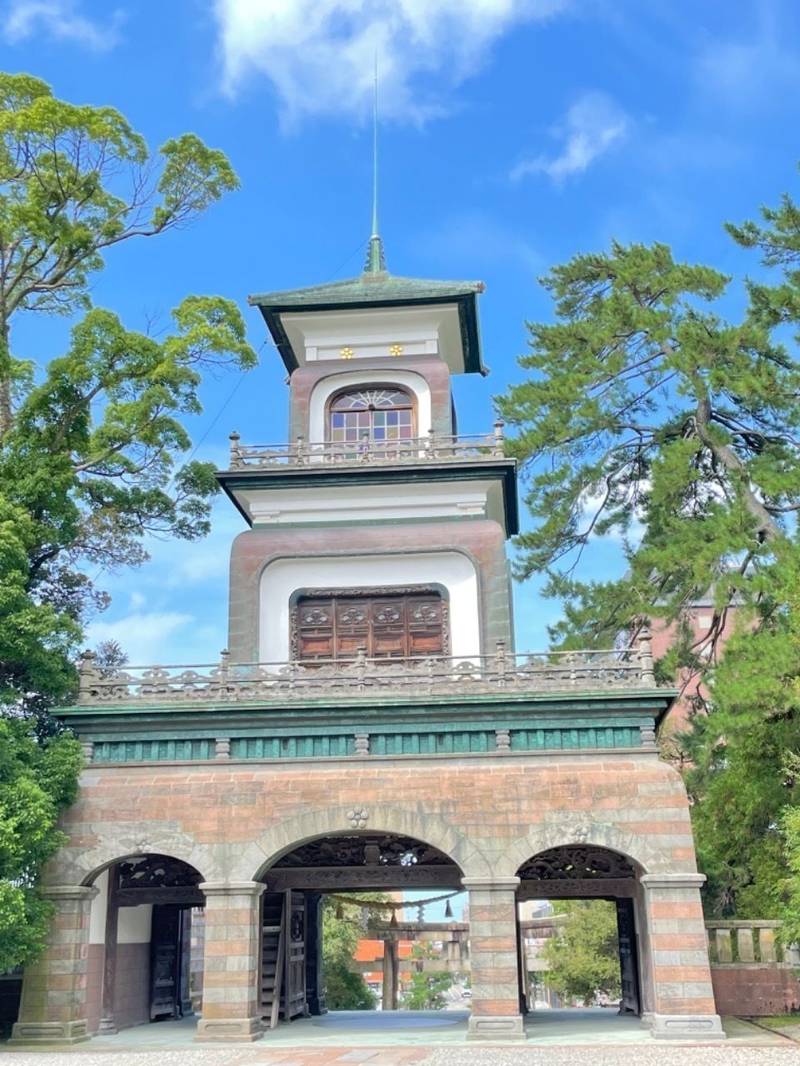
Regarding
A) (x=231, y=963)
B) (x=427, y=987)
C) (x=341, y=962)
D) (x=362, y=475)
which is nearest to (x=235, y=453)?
(x=362, y=475)

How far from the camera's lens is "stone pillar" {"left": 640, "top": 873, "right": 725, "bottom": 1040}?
42.6ft

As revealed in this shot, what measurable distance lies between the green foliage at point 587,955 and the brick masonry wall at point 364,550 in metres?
15.0

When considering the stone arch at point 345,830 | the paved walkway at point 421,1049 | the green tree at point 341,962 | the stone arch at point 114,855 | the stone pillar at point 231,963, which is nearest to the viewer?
the paved walkway at point 421,1049

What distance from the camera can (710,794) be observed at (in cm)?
1912

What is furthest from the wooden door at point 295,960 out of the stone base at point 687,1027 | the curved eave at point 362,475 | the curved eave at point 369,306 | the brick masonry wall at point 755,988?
the curved eave at point 369,306

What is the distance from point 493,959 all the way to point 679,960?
250cm

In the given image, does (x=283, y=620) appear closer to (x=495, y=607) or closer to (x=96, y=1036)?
(x=495, y=607)

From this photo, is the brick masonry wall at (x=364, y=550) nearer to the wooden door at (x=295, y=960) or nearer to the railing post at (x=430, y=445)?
the railing post at (x=430, y=445)

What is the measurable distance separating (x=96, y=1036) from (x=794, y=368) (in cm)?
1761

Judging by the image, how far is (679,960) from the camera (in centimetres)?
1323

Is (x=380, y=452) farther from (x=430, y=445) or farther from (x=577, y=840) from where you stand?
(x=577, y=840)

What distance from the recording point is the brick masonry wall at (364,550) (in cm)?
1741

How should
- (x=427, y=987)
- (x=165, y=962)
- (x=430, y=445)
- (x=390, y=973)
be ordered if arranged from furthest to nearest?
(x=427, y=987), (x=390, y=973), (x=430, y=445), (x=165, y=962)

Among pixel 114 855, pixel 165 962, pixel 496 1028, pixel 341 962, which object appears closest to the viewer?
pixel 496 1028
